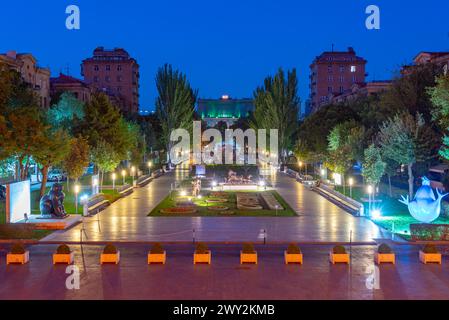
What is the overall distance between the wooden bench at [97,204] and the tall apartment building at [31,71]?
32.9 metres

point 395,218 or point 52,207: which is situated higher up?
point 52,207

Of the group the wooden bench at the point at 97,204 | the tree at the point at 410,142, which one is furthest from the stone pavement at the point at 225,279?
the tree at the point at 410,142

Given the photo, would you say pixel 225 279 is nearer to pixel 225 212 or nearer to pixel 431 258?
pixel 431 258

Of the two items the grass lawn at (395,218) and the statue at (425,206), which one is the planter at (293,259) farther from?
the statue at (425,206)

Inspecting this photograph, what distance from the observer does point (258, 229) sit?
89.3 feet

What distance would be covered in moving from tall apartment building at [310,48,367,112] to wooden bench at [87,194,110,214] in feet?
352

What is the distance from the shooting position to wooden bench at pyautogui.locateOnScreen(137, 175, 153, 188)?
54.2m

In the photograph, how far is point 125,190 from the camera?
47094 mm

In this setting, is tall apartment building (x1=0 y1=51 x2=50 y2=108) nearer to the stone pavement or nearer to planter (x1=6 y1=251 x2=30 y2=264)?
planter (x1=6 y1=251 x2=30 y2=264)

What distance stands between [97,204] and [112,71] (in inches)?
4219

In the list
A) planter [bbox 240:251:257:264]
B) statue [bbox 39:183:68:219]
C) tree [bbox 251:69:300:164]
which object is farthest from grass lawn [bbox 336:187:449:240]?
tree [bbox 251:69:300:164]

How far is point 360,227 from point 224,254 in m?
9.75

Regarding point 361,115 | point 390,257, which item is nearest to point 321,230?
point 390,257

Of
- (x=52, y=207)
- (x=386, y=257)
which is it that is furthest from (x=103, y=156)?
(x=386, y=257)
